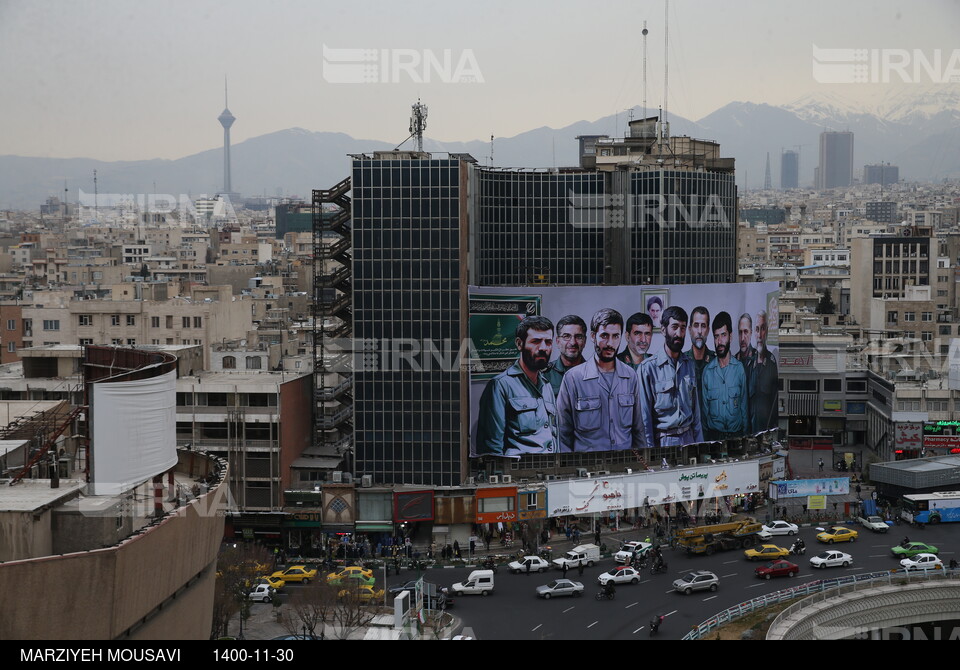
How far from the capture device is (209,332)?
123 ft

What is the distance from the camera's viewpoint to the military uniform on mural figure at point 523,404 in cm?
2898

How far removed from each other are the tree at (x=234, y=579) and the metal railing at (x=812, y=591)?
764 cm

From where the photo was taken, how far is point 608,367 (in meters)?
30.1

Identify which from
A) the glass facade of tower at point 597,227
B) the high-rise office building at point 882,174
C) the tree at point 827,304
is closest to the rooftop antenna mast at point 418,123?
the glass facade of tower at point 597,227

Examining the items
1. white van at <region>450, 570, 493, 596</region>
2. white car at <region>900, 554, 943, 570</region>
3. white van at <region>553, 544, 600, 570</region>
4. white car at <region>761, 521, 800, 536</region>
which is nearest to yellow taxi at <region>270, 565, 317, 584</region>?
white van at <region>450, 570, 493, 596</region>

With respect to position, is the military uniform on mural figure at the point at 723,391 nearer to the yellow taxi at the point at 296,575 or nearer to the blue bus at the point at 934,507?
the blue bus at the point at 934,507

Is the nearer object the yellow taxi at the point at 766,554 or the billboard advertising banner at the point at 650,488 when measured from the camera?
the yellow taxi at the point at 766,554

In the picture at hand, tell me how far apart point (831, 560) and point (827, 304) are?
40.3 metres

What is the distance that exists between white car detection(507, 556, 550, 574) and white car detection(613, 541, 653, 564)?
1614mm

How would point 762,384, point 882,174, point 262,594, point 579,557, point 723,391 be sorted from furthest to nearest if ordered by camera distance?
point 882,174 < point 762,384 < point 723,391 < point 579,557 < point 262,594

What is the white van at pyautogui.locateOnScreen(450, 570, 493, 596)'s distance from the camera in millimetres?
23703

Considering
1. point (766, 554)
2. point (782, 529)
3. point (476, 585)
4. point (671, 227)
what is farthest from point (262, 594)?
point (671, 227)

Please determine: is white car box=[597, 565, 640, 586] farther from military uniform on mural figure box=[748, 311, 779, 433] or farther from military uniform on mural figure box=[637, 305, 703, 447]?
military uniform on mural figure box=[748, 311, 779, 433]

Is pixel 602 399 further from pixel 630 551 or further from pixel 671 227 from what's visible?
pixel 671 227
